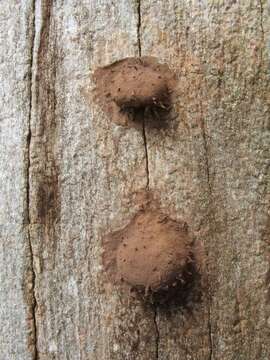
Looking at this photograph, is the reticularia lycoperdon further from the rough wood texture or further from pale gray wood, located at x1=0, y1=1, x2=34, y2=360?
pale gray wood, located at x1=0, y1=1, x2=34, y2=360

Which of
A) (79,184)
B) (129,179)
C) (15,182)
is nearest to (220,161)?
(129,179)

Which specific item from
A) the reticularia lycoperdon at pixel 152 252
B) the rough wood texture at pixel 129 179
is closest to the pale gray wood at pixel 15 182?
the rough wood texture at pixel 129 179

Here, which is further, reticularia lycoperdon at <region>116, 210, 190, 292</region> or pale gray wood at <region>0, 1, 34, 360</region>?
pale gray wood at <region>0, 1, 34, 360</region>

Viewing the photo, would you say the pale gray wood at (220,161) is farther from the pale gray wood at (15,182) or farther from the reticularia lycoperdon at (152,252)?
the pale gray wood at (15,182)

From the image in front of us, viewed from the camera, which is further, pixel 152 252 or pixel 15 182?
pixel 15 182

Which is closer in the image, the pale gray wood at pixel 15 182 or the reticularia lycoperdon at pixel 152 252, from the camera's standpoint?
the reticularia lycoperdon at pixel 152 252

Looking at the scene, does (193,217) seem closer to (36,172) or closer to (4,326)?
(36,172)

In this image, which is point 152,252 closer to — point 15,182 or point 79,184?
point 79,184

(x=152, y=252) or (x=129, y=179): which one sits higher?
(x=129, y=179)

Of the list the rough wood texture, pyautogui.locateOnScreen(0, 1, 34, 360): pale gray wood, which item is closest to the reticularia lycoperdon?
the rough wood texture
